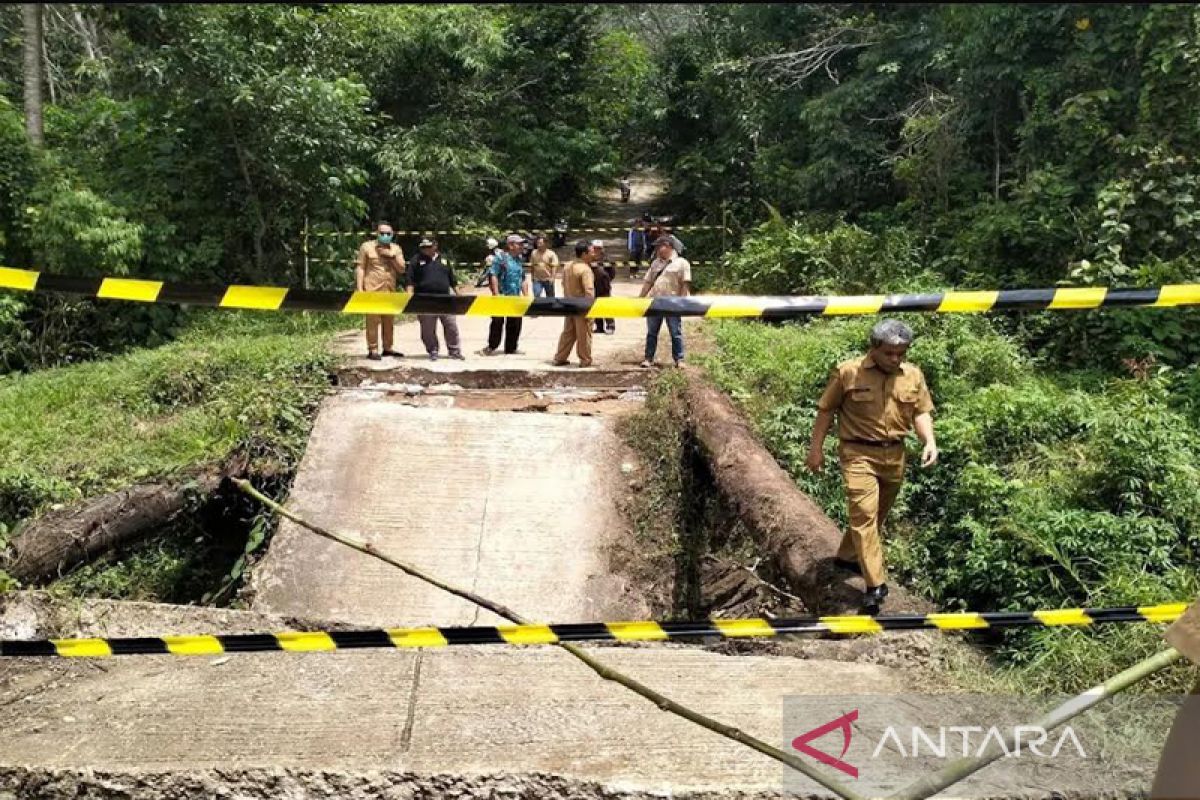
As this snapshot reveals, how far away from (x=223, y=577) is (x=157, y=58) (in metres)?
8.50

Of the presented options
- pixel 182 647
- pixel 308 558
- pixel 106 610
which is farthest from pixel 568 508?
pixel 182 647

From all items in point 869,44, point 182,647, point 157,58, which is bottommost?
point 182,647

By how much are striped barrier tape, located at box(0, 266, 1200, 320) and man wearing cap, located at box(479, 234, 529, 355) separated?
7.00 meters

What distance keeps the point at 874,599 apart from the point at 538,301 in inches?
94.9

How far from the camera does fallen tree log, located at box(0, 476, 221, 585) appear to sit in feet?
18.7

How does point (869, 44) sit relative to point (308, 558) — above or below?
above

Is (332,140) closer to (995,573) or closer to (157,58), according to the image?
(157,58)

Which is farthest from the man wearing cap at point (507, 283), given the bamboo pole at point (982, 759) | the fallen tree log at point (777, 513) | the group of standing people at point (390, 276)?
the bamboo pole at point (982, 759)

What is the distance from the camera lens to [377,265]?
9398 millimetres

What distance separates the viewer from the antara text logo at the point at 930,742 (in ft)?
10.7

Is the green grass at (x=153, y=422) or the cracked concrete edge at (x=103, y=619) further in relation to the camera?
the green grass at (x=153, y=422)

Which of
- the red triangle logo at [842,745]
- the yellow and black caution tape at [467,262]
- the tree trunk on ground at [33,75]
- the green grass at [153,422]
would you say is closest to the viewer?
the red triangle logo at [842,745]

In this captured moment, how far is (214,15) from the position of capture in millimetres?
12680

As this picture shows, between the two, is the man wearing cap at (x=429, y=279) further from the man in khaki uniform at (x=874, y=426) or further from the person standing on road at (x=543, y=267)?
the man in khaki uniform at (x=874, y=426)
